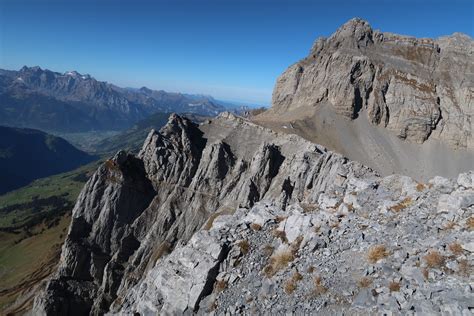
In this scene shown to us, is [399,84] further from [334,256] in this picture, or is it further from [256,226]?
[334,256]

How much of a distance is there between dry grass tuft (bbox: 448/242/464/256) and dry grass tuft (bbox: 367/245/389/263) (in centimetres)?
324

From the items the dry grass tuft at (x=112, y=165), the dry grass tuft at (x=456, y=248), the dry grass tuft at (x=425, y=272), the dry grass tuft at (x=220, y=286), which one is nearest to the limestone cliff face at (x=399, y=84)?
the dry grass tuft at (x=112, y=165)

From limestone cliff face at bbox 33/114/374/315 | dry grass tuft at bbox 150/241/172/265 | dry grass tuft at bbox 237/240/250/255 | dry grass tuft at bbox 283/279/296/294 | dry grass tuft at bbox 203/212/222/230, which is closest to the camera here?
dry grass tuft at bbox 283/279/296/294

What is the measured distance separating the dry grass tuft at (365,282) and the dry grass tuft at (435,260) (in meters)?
3.06

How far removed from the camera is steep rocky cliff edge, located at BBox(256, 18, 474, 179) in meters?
128

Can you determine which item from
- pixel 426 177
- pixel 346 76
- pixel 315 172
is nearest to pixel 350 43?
pixel 346 76

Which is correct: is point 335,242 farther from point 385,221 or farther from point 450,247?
point 450,247

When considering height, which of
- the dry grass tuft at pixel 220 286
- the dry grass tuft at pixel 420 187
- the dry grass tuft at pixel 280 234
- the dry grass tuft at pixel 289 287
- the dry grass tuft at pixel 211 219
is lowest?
the dry grass tuft at pixel 211 219

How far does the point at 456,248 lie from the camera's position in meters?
18.4

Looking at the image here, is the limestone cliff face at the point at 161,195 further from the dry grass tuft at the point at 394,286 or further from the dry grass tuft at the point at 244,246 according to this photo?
the dry grass tuft at the point at 394,286

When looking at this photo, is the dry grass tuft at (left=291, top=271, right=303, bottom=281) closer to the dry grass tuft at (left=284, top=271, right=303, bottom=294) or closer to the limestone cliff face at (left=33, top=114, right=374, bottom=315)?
the dry grass tuft at (left=284, top=271, right=303, bottom=294)

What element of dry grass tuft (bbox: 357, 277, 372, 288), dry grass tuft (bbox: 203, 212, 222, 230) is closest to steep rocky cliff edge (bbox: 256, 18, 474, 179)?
dry grass tuft (bbox: 203, 212, 222, 230)

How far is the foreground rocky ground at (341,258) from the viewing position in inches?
693

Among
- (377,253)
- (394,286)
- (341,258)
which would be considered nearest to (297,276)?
(341,258)
